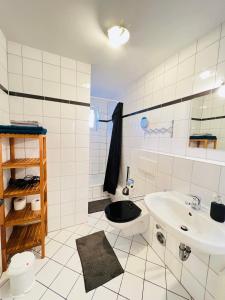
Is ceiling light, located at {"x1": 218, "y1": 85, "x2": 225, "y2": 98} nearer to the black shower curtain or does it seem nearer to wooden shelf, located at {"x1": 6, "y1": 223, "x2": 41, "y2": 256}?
the black shower curtain

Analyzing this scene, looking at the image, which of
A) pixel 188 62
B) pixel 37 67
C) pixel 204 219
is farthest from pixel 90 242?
pixel 188 62

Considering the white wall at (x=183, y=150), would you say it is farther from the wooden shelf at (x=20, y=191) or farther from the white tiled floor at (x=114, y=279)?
the wooden shelf at (x=20, y=191)

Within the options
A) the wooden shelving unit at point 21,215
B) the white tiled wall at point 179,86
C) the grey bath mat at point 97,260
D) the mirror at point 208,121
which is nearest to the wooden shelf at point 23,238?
the wooden shelving unit at point 21,215

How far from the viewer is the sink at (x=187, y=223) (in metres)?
0.73

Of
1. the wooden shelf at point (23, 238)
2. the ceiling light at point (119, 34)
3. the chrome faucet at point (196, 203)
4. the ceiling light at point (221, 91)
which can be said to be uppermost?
the ceiling light at point (119, 34)

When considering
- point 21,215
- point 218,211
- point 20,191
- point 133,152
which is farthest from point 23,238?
point 218,211

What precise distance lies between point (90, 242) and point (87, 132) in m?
1.40

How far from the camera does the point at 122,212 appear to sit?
1563 mm

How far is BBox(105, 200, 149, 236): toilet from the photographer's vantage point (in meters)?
1.42

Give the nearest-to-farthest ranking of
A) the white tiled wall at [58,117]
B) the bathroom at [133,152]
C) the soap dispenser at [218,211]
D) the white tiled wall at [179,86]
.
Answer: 1. the soap dispenser at [218,211]
2. the bathroom at [133,152]
3. the white tiled wall at [179,86]
4. the white tiled wall at [58,117]

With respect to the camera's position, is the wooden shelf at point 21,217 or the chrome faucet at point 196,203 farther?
the wooden shelf at point 21,217

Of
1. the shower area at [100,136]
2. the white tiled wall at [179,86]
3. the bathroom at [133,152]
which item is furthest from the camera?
the shower area at [100,136]

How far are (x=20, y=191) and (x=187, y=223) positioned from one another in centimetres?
151

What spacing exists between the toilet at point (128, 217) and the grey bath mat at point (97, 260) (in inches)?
11.9
